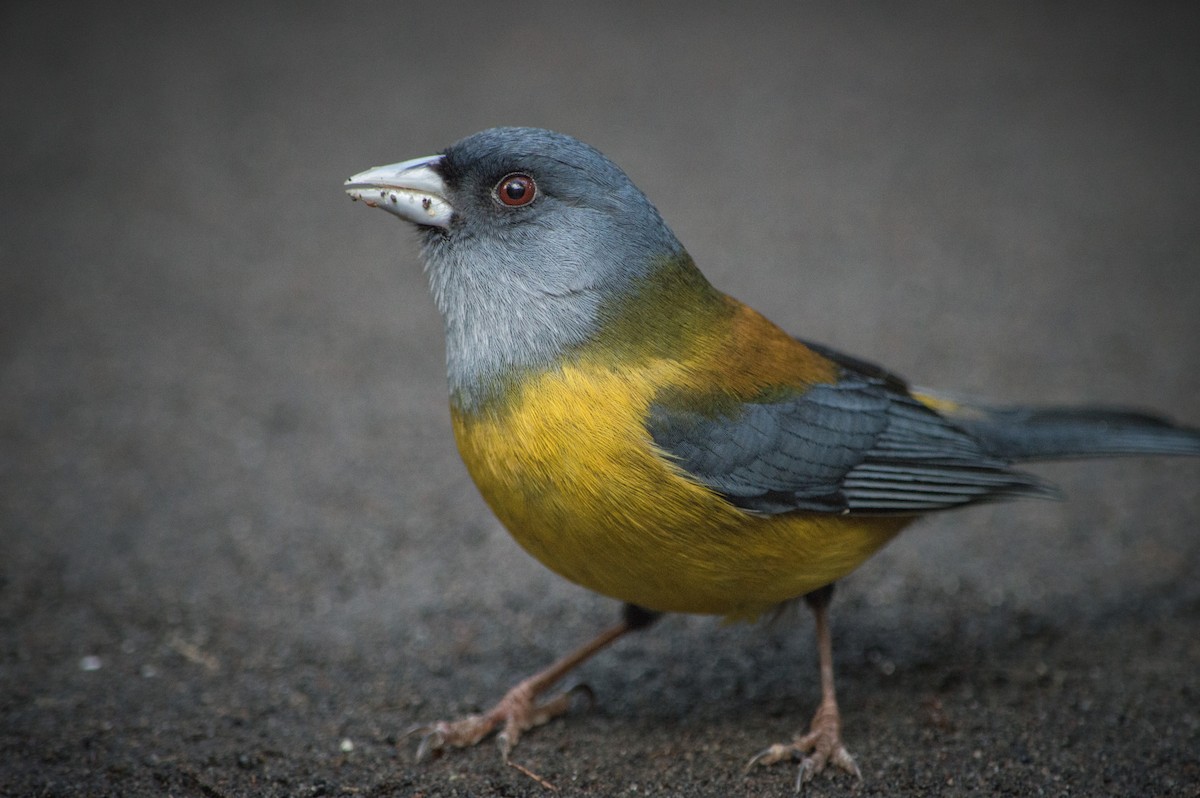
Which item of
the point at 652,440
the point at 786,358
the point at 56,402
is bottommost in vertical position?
the point at 652,440

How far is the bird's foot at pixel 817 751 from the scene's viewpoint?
320cm

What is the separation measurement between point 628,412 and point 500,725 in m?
1.30

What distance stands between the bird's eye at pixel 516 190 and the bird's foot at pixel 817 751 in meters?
1.81

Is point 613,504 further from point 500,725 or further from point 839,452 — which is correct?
point 500,725

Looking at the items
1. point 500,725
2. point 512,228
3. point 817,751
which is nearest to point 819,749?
point 817,751

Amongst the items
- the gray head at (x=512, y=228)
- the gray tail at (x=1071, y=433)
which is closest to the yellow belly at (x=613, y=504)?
the gray head at (x=512, y=228)

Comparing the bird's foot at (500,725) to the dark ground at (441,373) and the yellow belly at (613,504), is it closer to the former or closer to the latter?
the dark ground at (441,373)

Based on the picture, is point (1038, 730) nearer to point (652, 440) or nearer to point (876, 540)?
point (876, 540)

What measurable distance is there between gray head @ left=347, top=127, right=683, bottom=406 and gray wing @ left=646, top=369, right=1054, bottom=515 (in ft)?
1.46

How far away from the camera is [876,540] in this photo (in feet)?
11.2

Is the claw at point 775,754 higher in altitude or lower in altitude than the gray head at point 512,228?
lower

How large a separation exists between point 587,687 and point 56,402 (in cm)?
347

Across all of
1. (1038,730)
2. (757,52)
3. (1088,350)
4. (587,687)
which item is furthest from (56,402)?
(757,52)

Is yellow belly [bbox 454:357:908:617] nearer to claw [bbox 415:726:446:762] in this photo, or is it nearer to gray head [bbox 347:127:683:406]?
gray head [bbox 347:127:683:406]
